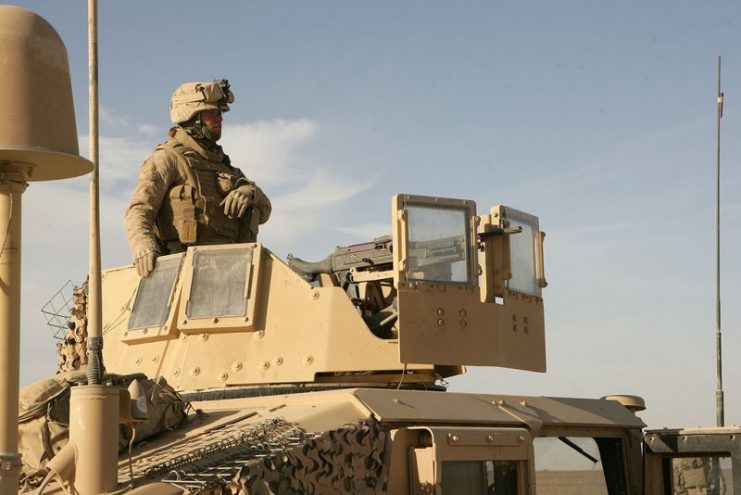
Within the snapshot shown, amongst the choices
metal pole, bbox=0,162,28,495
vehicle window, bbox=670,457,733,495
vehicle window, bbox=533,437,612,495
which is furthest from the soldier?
vehicle window, bbox=670,457,733,495

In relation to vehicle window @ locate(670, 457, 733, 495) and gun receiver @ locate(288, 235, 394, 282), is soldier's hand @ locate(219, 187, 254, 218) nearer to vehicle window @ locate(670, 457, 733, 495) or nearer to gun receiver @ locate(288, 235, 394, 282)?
gun receiver @ locate(288, 235, 394, 282)

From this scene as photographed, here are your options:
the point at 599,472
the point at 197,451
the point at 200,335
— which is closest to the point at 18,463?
the point at 197,451

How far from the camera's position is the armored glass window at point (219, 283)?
36.4 feet

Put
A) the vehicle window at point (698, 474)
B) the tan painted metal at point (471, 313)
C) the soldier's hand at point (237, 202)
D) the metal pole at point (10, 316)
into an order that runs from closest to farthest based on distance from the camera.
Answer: the metal pole at point (10, 316) → the tan painted metal at point (471, 313) → the vehicle window at point (698, 474) → the soldier's hand at point (237, 202)

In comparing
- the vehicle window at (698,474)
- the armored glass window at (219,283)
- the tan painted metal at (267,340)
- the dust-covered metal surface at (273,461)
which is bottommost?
the vehicle window at (698,474)

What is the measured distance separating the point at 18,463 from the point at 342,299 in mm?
4022

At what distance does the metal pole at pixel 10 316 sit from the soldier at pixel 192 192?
407 centimetres

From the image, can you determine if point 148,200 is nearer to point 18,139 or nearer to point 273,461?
point 273,461

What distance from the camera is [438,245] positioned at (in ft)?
35.9

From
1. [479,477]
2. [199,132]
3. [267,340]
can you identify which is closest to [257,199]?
[199,132]

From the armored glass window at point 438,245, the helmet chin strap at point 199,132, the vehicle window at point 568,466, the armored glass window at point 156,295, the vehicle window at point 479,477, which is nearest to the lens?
the vehicle window at point 479,477

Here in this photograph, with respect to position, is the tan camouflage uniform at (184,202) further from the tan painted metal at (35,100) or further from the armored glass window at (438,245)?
the tan painted metal at (35,100)

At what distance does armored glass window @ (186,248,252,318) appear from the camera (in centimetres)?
1111

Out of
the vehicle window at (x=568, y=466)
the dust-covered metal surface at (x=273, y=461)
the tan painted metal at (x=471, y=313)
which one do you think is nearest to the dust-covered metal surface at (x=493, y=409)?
the vehicle window at (x=568, y=466)
